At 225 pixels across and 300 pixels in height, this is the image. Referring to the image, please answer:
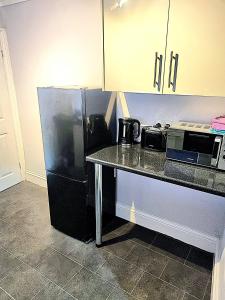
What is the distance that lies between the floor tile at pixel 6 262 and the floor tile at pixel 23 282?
0.14 ft

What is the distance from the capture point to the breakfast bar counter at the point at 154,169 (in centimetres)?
134

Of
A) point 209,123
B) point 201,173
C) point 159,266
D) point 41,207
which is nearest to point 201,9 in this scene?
point 209,123

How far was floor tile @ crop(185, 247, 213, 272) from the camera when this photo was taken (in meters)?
1.81

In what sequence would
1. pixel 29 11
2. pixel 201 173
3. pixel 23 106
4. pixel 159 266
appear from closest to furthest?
1. pixel 201 173
2. pixel 159 266
3. pixel 29 11
4. pixel 23 106

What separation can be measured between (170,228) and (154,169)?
92 centimetres

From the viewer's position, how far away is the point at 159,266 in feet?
5.97

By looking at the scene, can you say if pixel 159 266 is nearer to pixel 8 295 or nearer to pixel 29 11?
pixel 8 295

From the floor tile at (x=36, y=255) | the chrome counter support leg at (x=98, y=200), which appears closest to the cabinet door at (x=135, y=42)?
the chrome counter support leg at (x=98, y=200)

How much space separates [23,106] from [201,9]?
7.83 ft

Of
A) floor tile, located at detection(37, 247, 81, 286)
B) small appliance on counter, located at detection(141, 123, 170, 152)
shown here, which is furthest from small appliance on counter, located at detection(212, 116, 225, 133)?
floor tile, located at detection(37, 247, 81, 286)

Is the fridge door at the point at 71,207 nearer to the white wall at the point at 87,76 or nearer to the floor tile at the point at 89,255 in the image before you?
the floor tile at the point at 89,255

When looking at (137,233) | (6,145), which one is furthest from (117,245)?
(6,145)

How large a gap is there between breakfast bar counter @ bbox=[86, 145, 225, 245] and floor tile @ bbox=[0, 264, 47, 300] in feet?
1.88

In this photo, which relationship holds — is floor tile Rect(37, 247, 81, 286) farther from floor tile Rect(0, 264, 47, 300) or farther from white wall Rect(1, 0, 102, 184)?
white wall Rect(1, 0, 102, 184)
